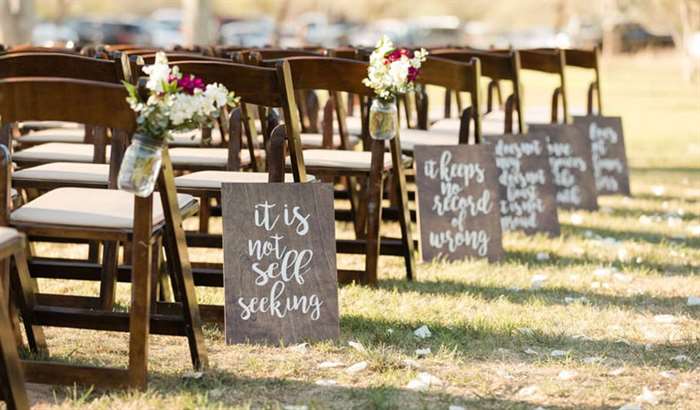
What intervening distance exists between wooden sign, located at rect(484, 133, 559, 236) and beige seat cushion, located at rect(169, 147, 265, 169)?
1.75m

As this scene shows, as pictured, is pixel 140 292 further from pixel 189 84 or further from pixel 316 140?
pixel 316 140

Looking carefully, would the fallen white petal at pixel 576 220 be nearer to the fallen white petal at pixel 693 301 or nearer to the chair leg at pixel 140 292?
the fallen white petal at pixel 693 301

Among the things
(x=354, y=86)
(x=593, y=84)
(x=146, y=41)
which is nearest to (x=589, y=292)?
(x=354, y=86)

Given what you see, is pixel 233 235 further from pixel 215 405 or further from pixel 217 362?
pixel 215 405

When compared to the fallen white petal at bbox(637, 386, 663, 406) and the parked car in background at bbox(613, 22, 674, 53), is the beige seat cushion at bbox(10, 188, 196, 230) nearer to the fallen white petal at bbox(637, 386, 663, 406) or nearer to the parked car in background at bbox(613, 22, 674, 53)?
the fallen white petal at bbox(637, 386, 663, 406)

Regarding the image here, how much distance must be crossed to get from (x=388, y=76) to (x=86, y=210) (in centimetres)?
164

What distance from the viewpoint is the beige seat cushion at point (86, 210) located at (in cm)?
420

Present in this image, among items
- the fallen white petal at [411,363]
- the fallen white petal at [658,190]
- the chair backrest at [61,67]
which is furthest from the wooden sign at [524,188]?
the chair backrest at [61,67]

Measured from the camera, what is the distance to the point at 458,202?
6.67 m

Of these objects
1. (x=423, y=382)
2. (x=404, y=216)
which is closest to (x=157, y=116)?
(x=423, y=382)

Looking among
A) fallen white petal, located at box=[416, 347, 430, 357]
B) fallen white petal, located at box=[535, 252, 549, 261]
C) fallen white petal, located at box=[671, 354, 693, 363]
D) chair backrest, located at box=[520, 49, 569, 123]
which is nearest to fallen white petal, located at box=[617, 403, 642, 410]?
fallen white petal, located at box=[671, 354, 693, 363]

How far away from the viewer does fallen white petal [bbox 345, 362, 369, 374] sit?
14.9ft

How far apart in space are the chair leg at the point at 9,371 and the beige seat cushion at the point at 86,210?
1.99ft

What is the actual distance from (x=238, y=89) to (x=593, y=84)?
5.14 meters
